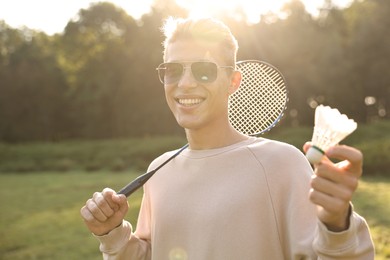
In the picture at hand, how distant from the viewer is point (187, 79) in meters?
2.91

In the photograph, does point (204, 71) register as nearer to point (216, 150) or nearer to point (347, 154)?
point (216, 150)

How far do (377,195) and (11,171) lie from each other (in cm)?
2085

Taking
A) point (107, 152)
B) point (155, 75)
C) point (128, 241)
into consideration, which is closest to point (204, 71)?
point (128, 241)

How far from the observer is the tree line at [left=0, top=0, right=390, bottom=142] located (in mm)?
38531

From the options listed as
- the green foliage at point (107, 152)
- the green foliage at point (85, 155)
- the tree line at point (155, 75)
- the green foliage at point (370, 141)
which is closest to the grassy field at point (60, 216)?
the green foliage at point (370, 141)

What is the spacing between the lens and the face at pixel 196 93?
2.91 metres

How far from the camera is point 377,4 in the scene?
41.0 meters

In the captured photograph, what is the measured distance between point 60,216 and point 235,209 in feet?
40.6

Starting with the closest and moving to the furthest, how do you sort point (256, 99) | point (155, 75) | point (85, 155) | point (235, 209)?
point (235, 209)
point (256, 99)
point (85, 155)
point (155, 75)

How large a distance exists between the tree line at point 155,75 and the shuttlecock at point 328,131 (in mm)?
36581

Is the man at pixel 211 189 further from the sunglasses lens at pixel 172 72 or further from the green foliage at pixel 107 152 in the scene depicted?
the green foliage at pixel 107 152

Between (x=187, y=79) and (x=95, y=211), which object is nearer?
(x=95, y=211)

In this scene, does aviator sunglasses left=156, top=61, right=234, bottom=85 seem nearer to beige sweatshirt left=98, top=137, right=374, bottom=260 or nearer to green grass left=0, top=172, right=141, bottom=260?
beige sweatshirt left=98, top=137, right=374, bottom=260

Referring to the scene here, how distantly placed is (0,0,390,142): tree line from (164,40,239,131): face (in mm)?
35546
